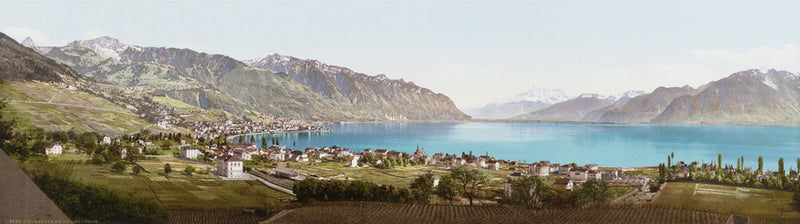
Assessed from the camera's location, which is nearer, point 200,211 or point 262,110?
point 200,211

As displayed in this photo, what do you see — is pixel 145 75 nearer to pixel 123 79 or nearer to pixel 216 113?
pixel 123 79

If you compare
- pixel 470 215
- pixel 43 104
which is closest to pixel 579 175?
pixel 470 215

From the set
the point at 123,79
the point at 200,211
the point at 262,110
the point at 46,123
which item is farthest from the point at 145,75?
the point at 200,211

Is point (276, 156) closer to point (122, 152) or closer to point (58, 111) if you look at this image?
point (122, 152)

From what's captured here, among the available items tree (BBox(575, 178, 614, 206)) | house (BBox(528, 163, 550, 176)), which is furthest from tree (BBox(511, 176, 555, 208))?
house (BBox(528, 163, 550, 176))

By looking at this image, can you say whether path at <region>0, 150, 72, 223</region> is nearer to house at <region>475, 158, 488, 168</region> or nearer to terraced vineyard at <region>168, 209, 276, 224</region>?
terraced vineyard at <region>168, 209, 276, 224</region>

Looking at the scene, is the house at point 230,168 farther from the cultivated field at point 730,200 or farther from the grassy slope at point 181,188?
the cultivated field at point 730,200
